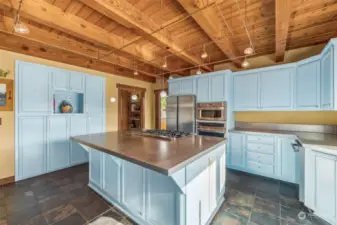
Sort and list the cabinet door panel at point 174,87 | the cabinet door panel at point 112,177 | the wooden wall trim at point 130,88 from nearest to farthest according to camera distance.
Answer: the cabinet door panel at point 112,177
the cabinet door panel at point 174,87
the wooden wall trim at point 130,88

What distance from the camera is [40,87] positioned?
3113 mm

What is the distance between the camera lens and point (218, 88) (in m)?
3.60

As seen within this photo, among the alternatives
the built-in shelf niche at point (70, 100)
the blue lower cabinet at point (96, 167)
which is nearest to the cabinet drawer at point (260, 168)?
the blue lower cabinet at point (96, 167)

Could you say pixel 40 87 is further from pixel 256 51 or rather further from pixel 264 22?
pixel 256 51

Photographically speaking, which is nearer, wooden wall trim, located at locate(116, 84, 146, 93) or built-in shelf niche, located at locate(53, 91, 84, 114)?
built-in shelf niche, located at locate(53, 91, 84, 114)

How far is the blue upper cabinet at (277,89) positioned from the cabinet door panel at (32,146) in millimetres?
4825

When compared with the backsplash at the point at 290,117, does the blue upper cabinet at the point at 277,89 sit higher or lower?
higher

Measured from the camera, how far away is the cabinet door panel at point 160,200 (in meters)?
1.46

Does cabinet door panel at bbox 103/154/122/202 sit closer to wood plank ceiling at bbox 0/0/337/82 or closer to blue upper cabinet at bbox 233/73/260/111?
wood plank ceiling at bbox 0/0/337/82

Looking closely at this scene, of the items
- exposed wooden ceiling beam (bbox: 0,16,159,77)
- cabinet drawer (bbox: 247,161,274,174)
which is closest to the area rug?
cabinet drawer (bbox: 247,161,274,174)

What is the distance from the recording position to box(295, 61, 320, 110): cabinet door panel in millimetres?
2576

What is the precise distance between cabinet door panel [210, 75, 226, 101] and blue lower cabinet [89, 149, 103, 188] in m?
2.80

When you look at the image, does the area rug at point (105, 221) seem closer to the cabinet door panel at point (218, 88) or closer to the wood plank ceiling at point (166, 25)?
the wood plank ceiling at point (166, 25)

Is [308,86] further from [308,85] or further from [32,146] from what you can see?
[32,146]
